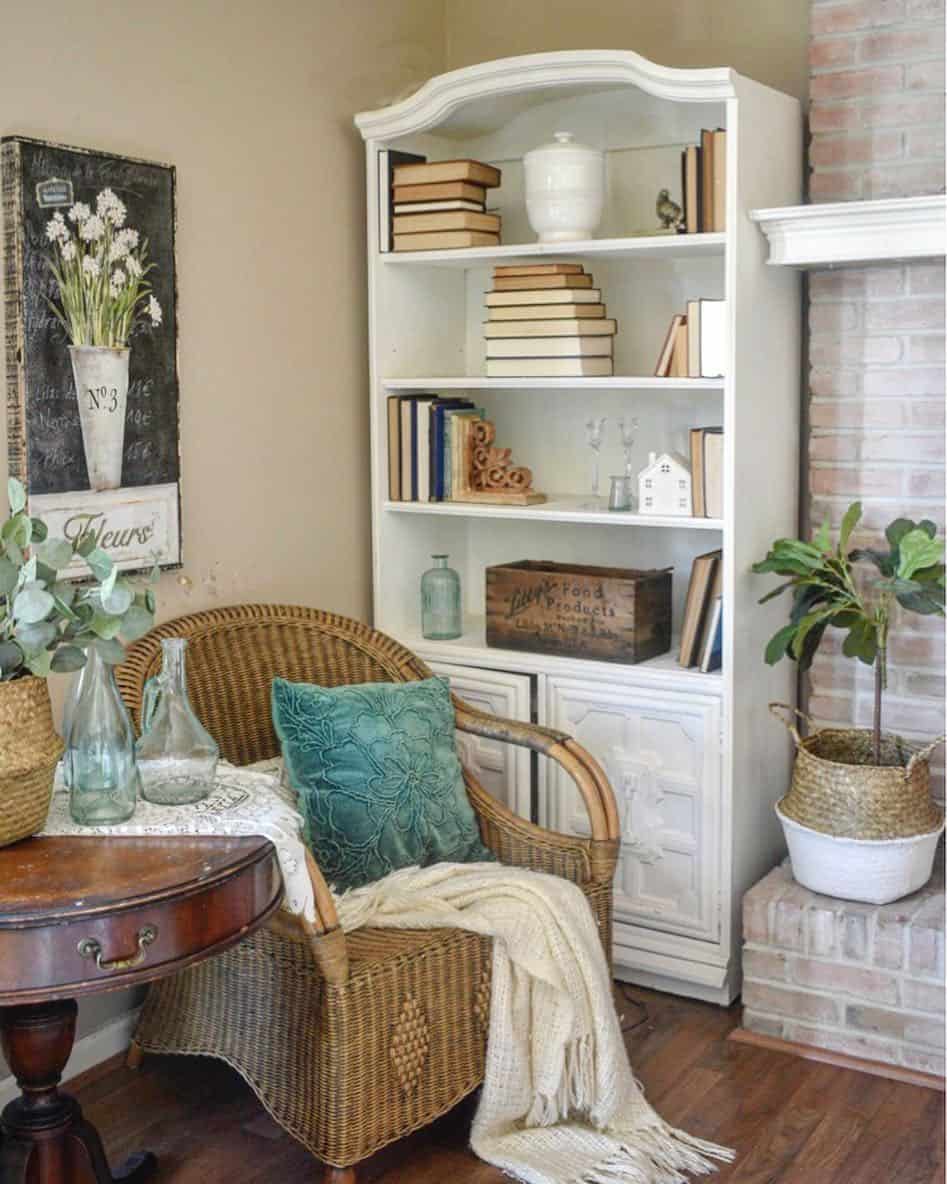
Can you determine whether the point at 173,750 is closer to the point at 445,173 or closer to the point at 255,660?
the point at 255,660

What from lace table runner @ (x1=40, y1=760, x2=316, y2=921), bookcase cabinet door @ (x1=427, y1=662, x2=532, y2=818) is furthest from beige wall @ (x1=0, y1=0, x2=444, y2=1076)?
lace table runner @ (x1=40, y1=760, x2=316, y2=921)

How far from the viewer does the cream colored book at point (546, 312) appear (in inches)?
126

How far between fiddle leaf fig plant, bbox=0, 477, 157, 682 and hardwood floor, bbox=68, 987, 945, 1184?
1017 millimetres

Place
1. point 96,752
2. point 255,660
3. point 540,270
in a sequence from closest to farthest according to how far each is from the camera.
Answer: point 96,752, point 255,660, point 540,270

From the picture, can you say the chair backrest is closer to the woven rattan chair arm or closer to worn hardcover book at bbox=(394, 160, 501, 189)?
the woven rattan chair arm

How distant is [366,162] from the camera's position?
3.42m

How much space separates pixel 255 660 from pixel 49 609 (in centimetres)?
107

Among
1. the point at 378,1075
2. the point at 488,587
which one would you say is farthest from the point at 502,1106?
the point at 488,587

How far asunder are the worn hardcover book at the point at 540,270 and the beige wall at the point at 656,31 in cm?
61

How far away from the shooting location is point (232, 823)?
217cm

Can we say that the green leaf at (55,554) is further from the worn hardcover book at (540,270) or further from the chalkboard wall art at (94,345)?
the worn hardcover book at (540,270)

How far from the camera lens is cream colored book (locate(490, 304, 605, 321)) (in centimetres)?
319

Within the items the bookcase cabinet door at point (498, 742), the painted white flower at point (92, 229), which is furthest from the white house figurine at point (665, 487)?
the painted white flower at point (92, 229)

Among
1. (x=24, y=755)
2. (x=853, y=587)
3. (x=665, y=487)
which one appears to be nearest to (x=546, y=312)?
(x=665, y=487)
